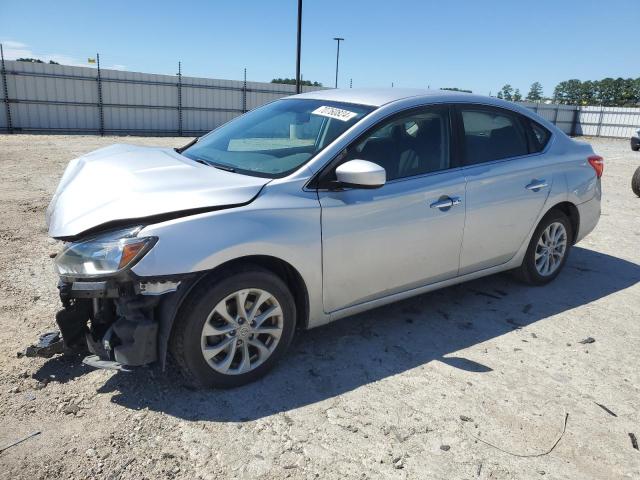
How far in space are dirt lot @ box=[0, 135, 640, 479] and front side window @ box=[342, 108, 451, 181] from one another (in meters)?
1.20

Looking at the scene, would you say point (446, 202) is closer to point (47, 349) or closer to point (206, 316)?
point (206, 316)

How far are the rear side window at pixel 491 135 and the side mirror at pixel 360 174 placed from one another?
118 centimetres

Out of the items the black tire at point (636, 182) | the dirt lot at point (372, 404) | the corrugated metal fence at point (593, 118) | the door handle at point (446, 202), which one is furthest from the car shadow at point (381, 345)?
the corrugated metal fence at point (593, 118)

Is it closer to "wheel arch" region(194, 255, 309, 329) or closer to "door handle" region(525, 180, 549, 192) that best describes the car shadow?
"wheel arch" region(194, 255, 309, 329)

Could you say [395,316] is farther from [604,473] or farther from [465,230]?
[604,473]

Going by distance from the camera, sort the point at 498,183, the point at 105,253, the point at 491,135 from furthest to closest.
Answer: the point at 491,135, the point at 498,183, the point at 105,253

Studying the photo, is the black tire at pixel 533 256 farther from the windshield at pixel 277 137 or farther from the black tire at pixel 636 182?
the black tire at pixel 636 182

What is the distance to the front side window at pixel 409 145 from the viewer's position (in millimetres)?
3406

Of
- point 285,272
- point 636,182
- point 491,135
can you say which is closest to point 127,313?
point 285,272

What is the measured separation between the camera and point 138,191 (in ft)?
9.36

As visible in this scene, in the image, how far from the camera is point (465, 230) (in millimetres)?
3816

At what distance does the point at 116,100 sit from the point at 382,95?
2192cm

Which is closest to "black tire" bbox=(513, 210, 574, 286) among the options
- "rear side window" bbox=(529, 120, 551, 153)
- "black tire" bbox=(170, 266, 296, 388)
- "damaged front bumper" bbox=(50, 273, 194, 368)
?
"rear side window" bbox=(529, 120, 551, 153)

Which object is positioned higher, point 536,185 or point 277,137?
point 277,137
